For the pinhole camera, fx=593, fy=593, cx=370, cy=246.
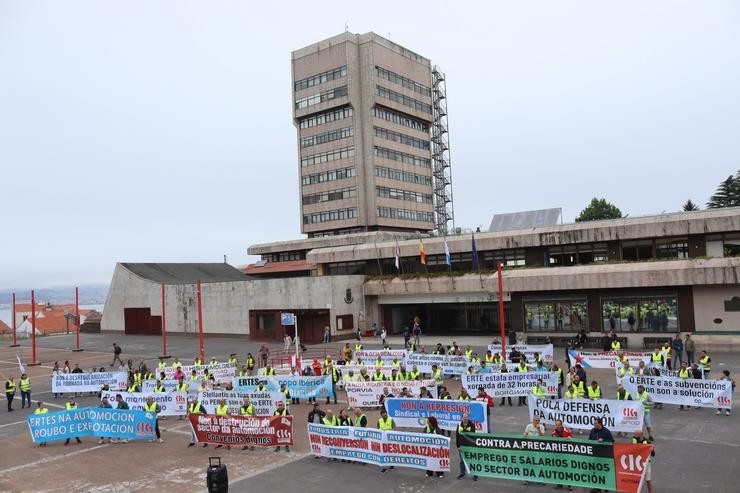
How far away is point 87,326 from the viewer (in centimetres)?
7956

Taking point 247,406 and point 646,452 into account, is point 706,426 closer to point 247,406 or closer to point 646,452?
point 646,452

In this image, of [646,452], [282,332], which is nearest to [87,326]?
[282,332]

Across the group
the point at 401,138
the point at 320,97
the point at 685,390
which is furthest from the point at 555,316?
the point at 320,97

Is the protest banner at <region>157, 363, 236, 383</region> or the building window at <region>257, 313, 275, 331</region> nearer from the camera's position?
the protest banner at <region>157, 363, 236, 383</region>

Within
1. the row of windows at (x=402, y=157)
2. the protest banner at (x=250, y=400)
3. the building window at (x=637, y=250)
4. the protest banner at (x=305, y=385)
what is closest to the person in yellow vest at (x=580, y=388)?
the protest banner at (x=305, y=385)

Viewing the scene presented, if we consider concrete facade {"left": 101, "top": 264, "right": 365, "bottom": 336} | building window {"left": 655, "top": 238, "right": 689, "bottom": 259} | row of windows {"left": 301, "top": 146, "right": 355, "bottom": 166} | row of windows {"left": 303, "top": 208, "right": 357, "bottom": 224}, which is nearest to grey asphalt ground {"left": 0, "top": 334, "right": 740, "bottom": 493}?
building window {"left": 655, "top": 238, "right": 689, "bottom": 259}

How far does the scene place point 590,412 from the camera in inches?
771

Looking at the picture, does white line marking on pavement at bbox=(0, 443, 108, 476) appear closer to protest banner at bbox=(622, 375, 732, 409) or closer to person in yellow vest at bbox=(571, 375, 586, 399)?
person in yellow vest at bbox=(571, 375, 586, 399)

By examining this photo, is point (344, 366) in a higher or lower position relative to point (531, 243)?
lower

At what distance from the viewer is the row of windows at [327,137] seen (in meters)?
85.5

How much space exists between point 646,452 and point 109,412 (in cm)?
1812

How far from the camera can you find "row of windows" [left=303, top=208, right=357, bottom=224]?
86625 mm

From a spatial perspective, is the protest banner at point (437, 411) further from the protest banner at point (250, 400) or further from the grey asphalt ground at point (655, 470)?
the protest banner at point (250, 400)

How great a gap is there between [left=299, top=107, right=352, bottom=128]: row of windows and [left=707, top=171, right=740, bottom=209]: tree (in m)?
52.1
